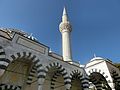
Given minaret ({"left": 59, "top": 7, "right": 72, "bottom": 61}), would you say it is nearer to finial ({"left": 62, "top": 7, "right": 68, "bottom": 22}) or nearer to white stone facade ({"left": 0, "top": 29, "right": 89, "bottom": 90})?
finial ({"left": 62, "top": 7, "right": 68, "bottom": 22})

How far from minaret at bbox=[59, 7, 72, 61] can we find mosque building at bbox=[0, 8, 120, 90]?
3369mm

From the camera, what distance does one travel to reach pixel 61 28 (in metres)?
19.8

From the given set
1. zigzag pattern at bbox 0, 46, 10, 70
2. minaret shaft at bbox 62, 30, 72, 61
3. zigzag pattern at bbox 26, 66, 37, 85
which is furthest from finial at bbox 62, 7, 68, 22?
zigzag pattern at bbox 0, 46, 10, 70

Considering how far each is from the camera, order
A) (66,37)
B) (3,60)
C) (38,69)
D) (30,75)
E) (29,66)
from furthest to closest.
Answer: (66,37)
(29,66)
(30,75)
(38,69)
(3,60)

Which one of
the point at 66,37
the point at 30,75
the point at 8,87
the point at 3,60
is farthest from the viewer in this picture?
the point at 66,37

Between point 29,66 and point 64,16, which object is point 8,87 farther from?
point 64,16

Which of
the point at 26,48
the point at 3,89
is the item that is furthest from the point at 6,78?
the point at 26,48

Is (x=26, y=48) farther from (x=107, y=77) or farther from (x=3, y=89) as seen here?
(x=107, y=77)

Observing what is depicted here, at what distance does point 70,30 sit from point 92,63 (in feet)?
21.1

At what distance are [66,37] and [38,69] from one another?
8541mm

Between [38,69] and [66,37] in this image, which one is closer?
[38,69]

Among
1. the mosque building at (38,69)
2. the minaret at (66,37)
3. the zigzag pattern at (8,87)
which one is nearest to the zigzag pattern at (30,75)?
the mosque building at (38,69)

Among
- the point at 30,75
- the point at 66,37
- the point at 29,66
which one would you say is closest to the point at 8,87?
the point at 30,75

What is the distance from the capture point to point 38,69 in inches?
407
